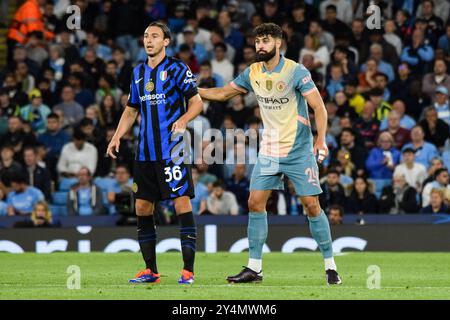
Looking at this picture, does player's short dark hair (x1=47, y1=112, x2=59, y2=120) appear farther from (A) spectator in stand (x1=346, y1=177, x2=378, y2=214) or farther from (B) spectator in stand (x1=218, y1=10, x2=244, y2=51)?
(A) spectator in stand (x1=346, y1=177, x2=378, y2=214)

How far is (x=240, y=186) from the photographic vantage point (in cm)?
1820

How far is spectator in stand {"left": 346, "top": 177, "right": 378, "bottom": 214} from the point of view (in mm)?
17484

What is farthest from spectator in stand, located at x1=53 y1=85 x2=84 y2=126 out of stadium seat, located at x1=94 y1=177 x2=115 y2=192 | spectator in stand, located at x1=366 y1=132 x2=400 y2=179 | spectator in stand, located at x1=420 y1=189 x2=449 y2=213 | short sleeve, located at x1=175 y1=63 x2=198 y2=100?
short sleeve, located at x1=175 y1=63 x2=198 y2=100

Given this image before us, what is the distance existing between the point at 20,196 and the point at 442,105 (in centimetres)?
724

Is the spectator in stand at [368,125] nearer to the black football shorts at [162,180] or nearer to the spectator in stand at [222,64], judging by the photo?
the spectator in stand at [222,64]

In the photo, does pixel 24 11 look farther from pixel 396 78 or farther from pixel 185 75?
pixel 185 75

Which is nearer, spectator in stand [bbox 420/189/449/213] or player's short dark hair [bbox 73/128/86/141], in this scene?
spectator in stand [bbox 420/189/449/213]

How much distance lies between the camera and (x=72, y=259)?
14.3 meters

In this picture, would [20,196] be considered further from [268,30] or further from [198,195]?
[268,30]

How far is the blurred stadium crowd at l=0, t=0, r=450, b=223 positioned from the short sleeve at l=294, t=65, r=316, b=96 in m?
6.44

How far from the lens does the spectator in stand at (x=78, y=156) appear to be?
19.2 meters

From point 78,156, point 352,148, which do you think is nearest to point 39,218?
point 78,156

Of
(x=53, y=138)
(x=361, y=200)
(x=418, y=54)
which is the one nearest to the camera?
(x=361, y=200)
